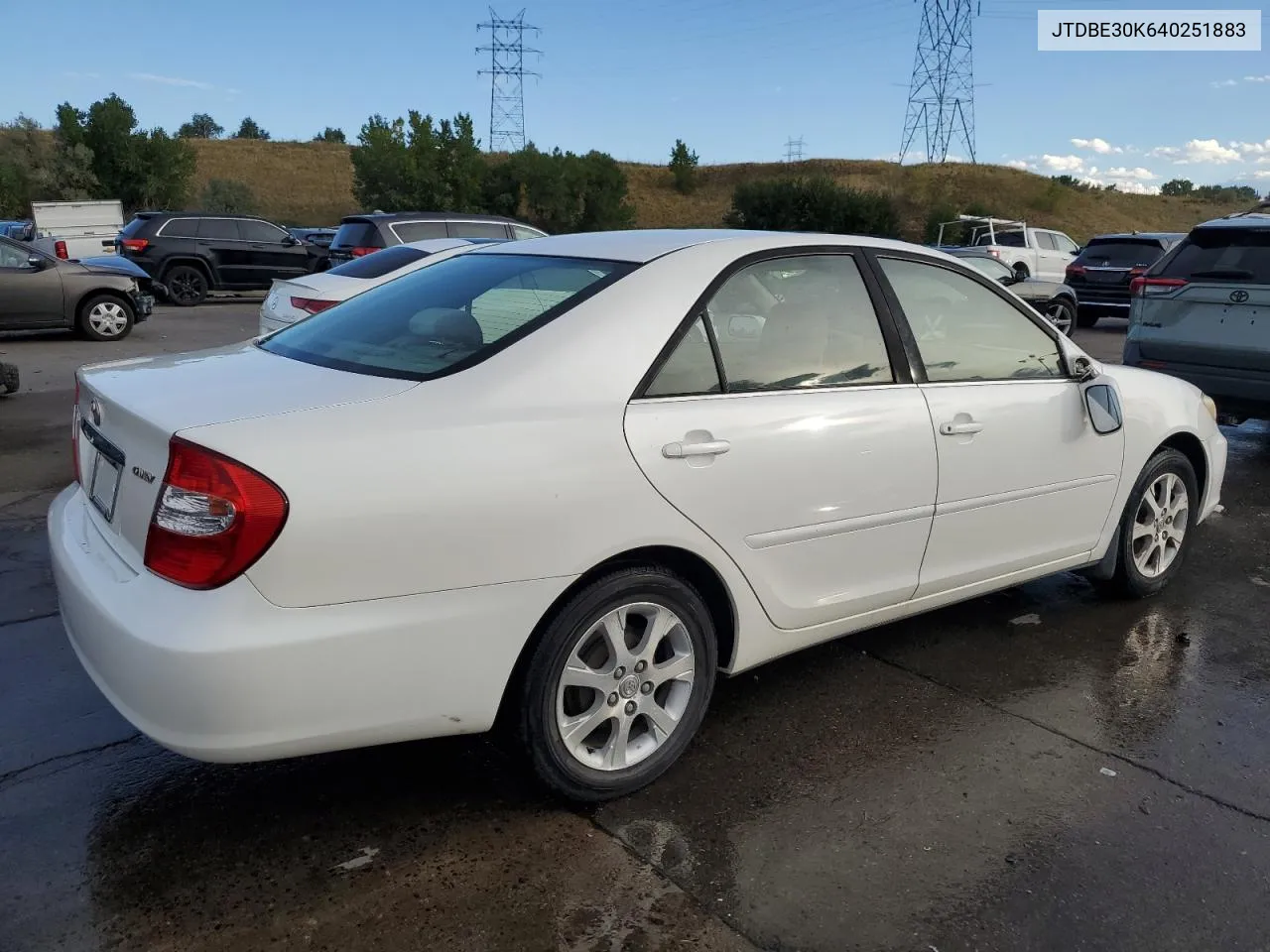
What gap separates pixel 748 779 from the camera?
3.14m

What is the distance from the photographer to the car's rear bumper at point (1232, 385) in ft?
23.2

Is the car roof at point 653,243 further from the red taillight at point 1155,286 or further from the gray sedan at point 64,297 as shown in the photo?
the gray sedan at point 64,297

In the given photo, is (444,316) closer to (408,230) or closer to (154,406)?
(154,406)

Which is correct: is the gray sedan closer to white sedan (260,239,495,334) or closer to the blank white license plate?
white sedan (260,239,495,334)

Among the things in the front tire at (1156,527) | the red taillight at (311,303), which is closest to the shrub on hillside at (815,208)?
the red taillight at (311,303)

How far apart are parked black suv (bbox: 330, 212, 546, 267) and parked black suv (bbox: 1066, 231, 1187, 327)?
9.83m

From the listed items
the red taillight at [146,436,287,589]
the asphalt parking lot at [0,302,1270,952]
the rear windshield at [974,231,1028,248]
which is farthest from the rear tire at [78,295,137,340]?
the rear windshield at [974,231,1028,248]

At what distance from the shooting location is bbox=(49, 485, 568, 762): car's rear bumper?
2.32 m

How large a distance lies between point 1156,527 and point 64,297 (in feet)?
43.6

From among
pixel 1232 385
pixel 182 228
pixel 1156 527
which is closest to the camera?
pixel 1156 527

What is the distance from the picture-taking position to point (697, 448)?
2902 mm

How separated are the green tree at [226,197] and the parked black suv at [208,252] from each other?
121 ft

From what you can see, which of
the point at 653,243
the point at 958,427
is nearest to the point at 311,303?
the point at 653,243

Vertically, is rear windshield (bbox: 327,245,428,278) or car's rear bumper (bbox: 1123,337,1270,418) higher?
rear windshield (bbox: 327,245,428,278)
